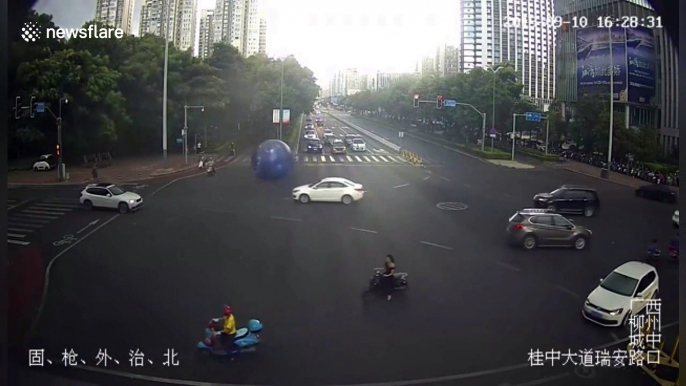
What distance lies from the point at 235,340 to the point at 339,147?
6.19 ft

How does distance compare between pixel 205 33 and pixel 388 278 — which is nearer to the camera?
pixel 388 278

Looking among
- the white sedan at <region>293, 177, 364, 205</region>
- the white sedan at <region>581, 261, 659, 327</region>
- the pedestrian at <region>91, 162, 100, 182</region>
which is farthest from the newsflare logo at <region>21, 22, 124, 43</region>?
the white sedan at <region>581, 261, 659, 327</region>

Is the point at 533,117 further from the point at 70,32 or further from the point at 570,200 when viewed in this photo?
the point at 70,32

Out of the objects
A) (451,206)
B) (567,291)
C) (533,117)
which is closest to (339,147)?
(451,206)

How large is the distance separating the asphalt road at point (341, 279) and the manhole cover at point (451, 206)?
1.0 inches

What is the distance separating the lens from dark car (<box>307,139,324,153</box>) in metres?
4.42

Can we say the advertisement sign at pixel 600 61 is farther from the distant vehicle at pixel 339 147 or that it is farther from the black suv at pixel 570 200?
the distant vehicle at pixel 339 147

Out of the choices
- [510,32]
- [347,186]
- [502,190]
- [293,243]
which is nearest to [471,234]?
[502,190]

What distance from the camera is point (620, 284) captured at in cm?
362

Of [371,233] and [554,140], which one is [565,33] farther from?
[371,233]

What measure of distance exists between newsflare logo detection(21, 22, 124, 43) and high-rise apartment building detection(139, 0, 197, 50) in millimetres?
206

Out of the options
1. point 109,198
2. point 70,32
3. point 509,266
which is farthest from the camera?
point 109,198

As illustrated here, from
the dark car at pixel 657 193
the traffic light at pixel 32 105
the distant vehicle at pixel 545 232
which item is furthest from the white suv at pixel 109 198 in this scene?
the dark car at pixel 657 193

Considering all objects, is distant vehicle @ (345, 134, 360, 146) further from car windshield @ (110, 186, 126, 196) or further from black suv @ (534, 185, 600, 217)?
car windshield @ (110, 186, 126, 196)
